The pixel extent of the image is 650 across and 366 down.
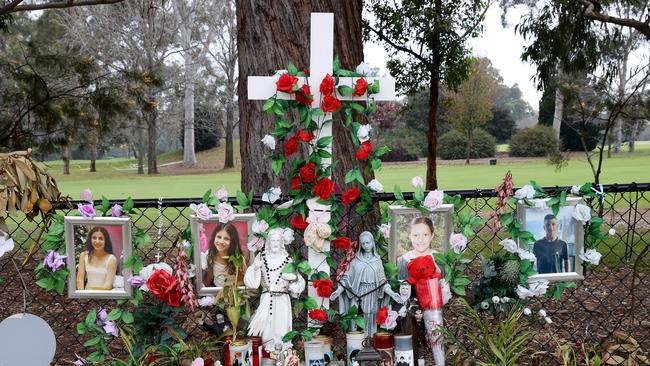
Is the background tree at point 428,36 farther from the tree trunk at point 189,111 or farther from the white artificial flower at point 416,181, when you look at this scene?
the tree trunk at point 189,111

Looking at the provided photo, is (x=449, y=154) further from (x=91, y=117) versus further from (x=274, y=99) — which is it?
(x=274, y=99)

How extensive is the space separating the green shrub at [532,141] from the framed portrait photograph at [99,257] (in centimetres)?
2658

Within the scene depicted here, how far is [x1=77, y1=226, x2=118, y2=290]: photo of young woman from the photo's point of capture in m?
2.37

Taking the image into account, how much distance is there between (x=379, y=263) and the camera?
2.39m

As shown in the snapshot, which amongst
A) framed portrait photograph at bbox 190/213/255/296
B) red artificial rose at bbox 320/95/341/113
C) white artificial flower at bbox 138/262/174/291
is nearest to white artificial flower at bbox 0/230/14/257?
white artificial flower at bbox 138/262/174/291

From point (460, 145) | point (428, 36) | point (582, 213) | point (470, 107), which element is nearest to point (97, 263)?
point (582, 213)

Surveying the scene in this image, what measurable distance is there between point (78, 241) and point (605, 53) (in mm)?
7534

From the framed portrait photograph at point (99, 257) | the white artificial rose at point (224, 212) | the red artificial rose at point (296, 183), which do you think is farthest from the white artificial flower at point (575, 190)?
the framed portrait photograph at point (99, 257)

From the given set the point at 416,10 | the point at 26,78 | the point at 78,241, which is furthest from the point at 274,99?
the point at 416,10

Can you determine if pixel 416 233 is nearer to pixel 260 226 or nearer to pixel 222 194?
pixel 260 226

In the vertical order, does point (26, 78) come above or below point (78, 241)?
above

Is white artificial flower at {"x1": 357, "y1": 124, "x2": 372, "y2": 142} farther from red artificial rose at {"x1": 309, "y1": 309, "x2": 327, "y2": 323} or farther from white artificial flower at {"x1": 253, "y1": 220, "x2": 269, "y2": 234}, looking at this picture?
red artificial rose at {"x1": 309, "y1": 309, "x2": 327, "y2": 323}

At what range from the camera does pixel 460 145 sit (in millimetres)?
29578

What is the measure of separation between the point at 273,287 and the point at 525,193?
40.5 inches
